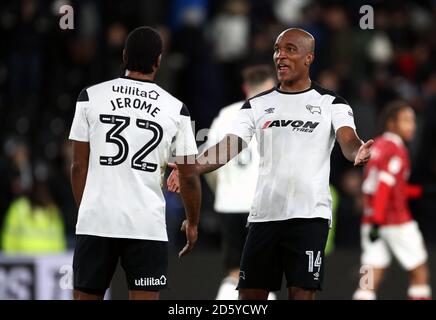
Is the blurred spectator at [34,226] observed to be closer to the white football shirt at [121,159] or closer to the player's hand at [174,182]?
the player's hand at [174,182]

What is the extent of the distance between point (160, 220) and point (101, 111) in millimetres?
801

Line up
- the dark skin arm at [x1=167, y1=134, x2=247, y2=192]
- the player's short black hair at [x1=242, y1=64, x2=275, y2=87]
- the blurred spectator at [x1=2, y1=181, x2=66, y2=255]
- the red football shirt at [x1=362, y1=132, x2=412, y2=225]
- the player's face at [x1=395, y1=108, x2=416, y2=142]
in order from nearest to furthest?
the dark skin arm at [x1=167, y1=134, x2=247, y2=192]
the player's short black hair at [x1=242, y1=64, x2=275, y2=87]
the red football shirt at [x1=362, y1=132, x2=412, y2=225]
the player's face at [x1=395, y1=108, x2=416, y2=142]
the blurred spectator at [x1=2, y1=181, x2=66, y2=255]

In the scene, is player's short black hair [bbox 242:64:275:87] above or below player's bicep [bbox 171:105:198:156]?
above

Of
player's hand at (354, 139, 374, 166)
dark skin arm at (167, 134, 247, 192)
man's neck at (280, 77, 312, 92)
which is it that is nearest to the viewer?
player's hand at (354, 139, 374, 166)

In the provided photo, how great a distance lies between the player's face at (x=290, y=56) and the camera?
8469mm

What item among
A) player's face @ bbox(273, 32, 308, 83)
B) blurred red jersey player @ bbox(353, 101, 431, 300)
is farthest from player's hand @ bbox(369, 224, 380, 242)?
player's face @ bbox(273, 32, 308, 83)

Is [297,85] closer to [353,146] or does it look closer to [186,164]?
[353,146]

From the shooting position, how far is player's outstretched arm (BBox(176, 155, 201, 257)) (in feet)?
27.0

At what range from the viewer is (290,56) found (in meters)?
8.47

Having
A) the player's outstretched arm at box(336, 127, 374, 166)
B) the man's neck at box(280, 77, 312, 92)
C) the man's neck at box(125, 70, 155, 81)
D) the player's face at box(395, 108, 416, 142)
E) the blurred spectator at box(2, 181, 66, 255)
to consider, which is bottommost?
the blurred spectator at box(2, 181, 66, 255)

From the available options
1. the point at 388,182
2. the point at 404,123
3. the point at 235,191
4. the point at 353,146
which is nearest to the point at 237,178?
the point at 235,191

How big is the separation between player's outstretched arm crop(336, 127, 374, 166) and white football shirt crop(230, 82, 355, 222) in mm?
71

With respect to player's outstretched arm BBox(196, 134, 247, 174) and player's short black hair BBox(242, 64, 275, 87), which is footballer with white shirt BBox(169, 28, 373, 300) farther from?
player's short black hair BBox(242, 64, 275, 87)

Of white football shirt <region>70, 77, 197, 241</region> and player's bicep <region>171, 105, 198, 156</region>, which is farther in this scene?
player's bicep <region>171, 105, 198, 156</region>
